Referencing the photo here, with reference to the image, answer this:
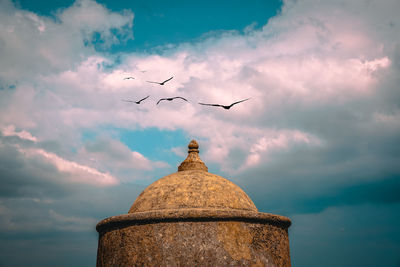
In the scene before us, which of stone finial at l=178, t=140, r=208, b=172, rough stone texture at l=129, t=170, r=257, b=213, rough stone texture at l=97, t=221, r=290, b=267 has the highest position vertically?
stone finial at l=178, t=140, r=208, b=172

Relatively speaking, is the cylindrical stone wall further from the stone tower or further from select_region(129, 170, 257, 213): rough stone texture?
select_region(129, 170, 257, 213): rough stone texture

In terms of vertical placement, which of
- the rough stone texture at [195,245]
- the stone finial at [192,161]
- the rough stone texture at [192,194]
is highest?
the stone finial at [192,161]

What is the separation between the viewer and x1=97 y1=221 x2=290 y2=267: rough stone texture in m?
6.09

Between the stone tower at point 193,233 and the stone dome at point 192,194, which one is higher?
the stone dome at point 192,194

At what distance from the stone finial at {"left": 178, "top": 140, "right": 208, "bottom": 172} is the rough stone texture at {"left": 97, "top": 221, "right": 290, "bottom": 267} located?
7.47 feet

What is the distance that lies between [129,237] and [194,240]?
1.12m

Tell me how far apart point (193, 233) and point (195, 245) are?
18 centimetres

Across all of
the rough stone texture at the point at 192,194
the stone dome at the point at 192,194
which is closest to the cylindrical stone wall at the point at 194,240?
the stone dome at the point at 192,194

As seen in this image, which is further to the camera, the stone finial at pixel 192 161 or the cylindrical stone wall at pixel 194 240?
the stone finial at pixel 192 161

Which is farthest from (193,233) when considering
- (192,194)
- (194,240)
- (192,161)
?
(192,161)

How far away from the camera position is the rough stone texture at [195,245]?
6.09 meters

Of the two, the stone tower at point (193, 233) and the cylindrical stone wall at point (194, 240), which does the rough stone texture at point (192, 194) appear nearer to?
the stone tower at point (193, 233)

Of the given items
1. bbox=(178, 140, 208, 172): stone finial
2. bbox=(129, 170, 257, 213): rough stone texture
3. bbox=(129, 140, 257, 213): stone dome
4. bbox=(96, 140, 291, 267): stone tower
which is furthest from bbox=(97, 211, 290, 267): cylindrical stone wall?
bbox=(178, 140, 208, 172): stone finial

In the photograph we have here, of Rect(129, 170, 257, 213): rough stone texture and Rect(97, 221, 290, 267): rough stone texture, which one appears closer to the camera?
Rect(97, 221, 290, 267): rough stone texture
